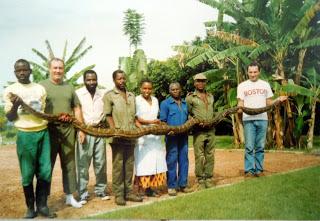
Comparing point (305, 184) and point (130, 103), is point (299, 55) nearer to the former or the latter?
point (305, 184)

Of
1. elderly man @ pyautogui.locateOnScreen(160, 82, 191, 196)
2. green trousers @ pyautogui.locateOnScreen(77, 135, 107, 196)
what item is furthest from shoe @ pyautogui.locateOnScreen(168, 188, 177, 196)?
green trousers @ pyautogui.locateOnScreen(77, 135, 107, 196)

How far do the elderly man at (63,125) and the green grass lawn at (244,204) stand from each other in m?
0.70

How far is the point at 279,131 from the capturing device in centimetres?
994

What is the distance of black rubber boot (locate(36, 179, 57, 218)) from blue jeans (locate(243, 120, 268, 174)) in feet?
9.86

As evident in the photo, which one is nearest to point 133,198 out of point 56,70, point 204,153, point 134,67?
point 204,153

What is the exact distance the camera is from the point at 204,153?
5.90 meters

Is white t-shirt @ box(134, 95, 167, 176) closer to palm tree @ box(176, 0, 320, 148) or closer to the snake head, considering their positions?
the snake head

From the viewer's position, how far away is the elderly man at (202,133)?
229 inches

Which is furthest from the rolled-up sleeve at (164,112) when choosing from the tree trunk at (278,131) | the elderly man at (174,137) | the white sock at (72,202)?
the tree trunk at (278,131)

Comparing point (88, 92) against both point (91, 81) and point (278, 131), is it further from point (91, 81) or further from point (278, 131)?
point (278, 131)

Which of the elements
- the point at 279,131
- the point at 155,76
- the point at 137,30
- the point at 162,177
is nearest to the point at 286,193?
the point at 162,177

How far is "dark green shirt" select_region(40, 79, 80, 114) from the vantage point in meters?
4.98

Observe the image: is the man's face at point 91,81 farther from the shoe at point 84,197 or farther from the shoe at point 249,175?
the shoe at point 249,175

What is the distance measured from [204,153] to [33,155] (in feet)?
7.68
